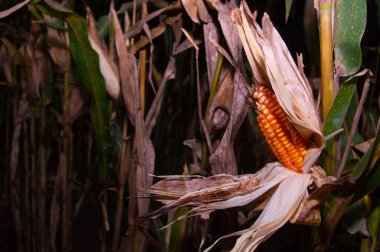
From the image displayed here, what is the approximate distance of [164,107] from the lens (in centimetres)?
117

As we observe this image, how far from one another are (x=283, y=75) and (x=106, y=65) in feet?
1.76

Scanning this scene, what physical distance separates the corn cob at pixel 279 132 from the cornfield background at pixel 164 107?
5cm

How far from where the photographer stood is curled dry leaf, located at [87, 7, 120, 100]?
40.7 inches

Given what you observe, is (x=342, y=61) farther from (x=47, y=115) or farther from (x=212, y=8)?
(x=47, y=115)

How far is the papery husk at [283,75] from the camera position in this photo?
57cm

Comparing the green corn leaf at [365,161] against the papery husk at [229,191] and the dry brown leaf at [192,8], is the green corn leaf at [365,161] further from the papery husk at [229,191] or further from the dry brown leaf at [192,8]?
the dry brown leaf at [192,8]

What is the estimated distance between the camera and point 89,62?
104cm

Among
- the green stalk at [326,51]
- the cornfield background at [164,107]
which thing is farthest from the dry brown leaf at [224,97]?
the green stalk at [326,51]

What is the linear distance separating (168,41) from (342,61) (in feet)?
2.04

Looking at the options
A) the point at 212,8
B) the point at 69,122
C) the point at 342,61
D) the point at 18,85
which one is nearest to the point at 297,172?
the point at 342,61

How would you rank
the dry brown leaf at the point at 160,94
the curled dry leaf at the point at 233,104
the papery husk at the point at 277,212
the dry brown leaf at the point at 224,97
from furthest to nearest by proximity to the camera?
the dry brown leaf at the point at 160,94 → the dry brown leaf at the point at 224,97 → the curled dry leaf at the point at 233,104 → the papery husk at the point at 277,212

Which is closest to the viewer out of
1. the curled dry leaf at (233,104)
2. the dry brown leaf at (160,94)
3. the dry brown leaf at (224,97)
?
the curled dry leaf at (233,104)

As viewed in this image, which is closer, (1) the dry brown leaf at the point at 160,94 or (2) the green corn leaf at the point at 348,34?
(2) the green corn leaf at the point at 348,34

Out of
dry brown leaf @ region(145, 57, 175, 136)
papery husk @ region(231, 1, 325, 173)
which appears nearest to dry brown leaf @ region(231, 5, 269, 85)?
papery husk @ region(231, 1, 325, 173)
